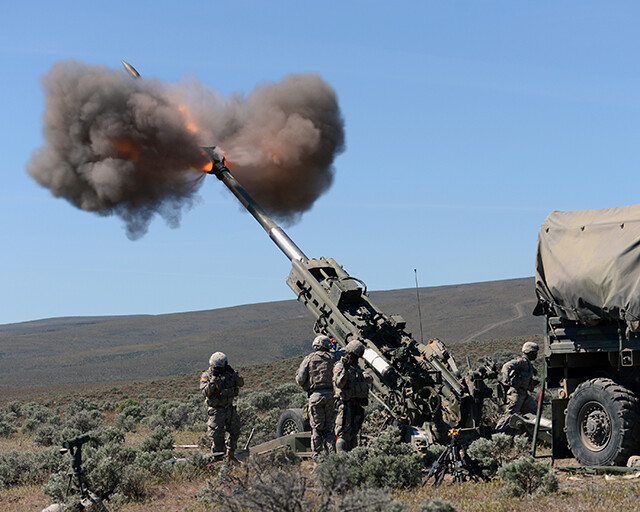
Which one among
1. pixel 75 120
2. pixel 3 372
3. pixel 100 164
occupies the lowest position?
pixel 3 372

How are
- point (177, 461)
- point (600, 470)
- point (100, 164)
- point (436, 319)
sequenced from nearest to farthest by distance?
point (600, 470) < point (177, 461) < point (100, 164) < point (436, 319)

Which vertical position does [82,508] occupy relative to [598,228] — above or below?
below

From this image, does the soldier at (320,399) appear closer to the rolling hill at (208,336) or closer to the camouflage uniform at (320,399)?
the camouflage uniform at (320,399)

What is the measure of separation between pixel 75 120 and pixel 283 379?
896 inches

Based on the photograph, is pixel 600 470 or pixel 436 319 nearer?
pixel 600 470

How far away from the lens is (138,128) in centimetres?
1956

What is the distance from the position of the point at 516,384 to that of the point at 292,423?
12.6 feet

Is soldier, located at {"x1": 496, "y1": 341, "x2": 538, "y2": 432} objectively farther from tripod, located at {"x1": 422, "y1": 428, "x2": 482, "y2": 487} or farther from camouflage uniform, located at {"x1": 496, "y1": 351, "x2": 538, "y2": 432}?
tripod, located at {"x1": 422, "y1": 428, "x2": 482, "y2": 487}

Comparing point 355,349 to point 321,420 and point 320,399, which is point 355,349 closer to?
point 320,399

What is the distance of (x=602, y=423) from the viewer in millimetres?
10422

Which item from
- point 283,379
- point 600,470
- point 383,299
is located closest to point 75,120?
point 600,470

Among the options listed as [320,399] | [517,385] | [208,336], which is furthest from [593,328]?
[208,336]

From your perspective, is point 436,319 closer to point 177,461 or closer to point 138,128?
point 138,128

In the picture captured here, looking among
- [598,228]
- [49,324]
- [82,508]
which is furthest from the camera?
[49,324]
